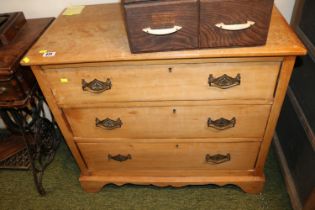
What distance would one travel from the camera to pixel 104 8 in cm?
139

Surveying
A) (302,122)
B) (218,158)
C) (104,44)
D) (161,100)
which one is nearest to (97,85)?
(104,44)

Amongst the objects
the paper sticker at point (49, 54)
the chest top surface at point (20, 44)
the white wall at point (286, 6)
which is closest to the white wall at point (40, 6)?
the white wall at point (286, 6)

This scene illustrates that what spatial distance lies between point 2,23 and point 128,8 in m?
0.78

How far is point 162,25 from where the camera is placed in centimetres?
92

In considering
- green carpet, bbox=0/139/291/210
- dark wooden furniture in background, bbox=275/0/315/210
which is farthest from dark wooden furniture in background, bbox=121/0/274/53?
green carpet, bbox=0/139/291/210

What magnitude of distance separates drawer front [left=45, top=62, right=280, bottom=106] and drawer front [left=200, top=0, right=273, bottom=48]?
95 mm

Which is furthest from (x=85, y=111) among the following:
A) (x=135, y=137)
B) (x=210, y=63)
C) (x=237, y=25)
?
(x=237, y=25)

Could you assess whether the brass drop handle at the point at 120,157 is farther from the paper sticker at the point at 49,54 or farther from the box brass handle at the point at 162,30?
the box brass handle at the point at 162,30

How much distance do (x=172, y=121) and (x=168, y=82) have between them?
22 cm

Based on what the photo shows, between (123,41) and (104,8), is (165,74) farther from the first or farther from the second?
(104,8)

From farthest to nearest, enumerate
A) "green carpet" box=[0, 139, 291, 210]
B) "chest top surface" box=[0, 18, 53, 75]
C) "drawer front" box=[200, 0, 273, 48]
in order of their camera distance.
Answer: "green carpet" box=[0, 139, 291, 210] < "chest top surface" box=[0, 18, 53, 75] < "drawer front" box=[200, 0, 273, 48]

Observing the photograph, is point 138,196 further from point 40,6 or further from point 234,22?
point 40,6

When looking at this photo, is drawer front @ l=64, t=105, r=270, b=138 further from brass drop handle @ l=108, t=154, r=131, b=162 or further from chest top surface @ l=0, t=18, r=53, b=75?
chest top surface @ l=0, t=18, r=53, b=75

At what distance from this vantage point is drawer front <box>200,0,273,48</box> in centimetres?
87
